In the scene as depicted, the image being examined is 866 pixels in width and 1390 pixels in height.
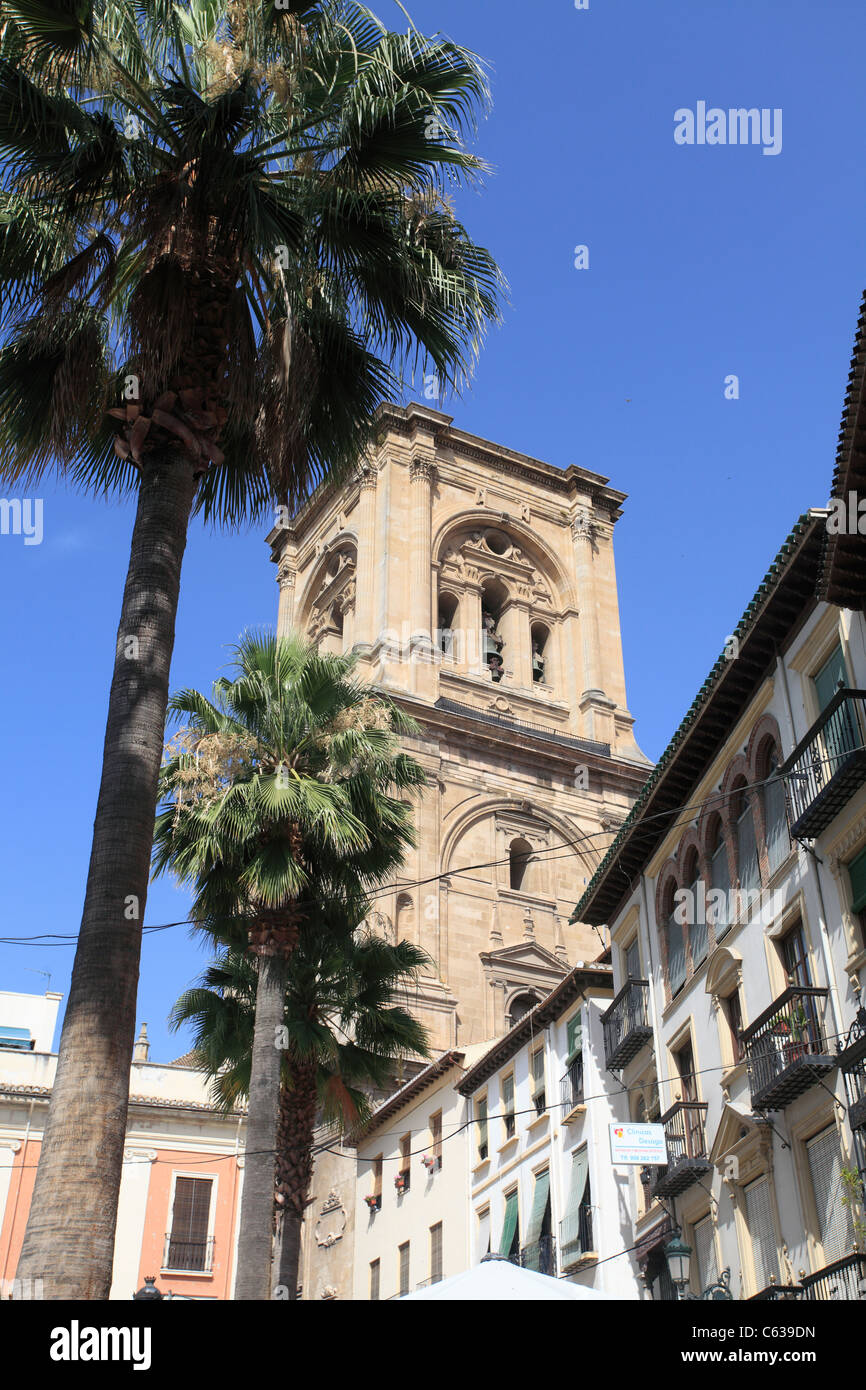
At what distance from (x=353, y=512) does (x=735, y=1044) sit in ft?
129

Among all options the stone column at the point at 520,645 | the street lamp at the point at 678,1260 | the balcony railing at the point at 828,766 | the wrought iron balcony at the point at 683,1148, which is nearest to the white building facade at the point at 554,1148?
the wrought iron balcony at the point at 683,1148

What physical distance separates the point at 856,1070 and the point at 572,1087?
12.9 metres

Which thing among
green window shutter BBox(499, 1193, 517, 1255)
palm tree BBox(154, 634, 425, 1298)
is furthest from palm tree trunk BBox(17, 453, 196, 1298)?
green window shutter BBox(499, 1193, 517, 1255)

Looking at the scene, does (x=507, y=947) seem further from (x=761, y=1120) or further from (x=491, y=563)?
(x=761, y=1120)

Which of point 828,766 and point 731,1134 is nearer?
point 828,766

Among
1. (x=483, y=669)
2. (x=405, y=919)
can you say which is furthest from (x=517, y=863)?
(x=483, y=669)

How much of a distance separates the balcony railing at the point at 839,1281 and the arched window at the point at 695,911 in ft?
22.6

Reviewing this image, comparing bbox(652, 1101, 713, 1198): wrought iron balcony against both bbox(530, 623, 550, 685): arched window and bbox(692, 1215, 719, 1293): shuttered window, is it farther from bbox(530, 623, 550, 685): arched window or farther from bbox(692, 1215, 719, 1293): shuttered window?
bbox(530, 623, 550, 685): arched window

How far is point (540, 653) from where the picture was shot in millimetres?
58906

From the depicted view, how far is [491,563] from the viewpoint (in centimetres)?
5828

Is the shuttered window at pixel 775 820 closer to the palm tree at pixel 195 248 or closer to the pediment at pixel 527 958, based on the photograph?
the palm tree at pixel 195 248

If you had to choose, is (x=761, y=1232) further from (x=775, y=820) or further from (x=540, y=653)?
(x=540, y=653)

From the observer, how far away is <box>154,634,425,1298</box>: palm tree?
60.8 ft

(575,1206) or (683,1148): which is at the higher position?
(575,1206)
